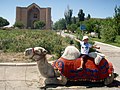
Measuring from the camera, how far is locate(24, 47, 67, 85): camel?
22.8 feet

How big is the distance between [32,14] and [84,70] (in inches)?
3716

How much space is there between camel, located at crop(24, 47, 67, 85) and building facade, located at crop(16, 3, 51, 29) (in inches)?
3433

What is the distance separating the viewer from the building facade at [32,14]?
95.3 metres

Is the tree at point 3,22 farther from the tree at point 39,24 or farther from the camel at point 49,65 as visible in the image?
the camel at point 49,65

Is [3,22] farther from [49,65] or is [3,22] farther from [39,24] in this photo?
[49,65]

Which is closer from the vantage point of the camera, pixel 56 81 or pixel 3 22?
pixel 56 81

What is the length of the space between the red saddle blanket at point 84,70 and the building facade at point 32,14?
8722 cm

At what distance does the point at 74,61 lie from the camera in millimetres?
7191

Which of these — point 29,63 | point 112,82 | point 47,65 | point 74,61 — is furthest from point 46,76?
point 29,63

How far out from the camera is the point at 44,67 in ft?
23.1

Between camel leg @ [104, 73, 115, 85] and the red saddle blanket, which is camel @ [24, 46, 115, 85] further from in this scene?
the red saddle blanket

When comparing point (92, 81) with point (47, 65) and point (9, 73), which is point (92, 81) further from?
point (9, 73)

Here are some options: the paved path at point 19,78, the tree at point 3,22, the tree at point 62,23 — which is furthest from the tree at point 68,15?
A: the paved path at point 19,78

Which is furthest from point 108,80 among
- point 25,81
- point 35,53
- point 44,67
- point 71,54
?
point 25,81
